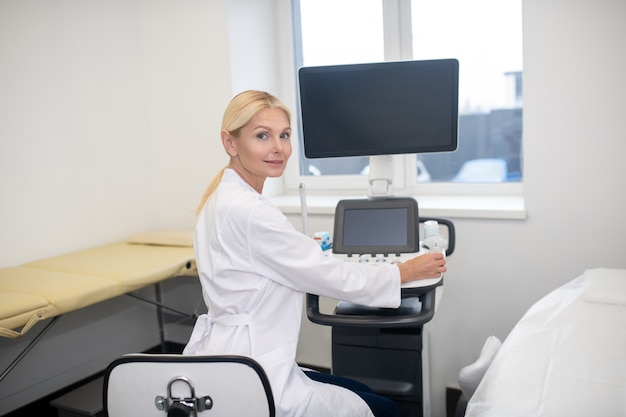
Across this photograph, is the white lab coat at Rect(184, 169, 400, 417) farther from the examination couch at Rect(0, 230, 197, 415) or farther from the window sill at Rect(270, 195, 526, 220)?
the window sill at Rect(270, 195, 526, 220)

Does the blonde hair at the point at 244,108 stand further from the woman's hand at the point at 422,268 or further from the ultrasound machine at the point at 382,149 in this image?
the woman's hand at the point at 422,268

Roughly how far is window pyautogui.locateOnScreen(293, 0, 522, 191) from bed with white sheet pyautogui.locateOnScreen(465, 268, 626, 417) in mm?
1067

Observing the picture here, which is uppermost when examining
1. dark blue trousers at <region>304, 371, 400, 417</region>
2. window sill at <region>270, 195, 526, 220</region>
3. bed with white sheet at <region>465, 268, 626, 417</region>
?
window sill at <region>270, 195, 526, 220</region>

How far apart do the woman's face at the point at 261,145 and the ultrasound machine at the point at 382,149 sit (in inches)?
16.7

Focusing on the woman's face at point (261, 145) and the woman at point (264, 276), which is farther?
the woman's face at point (261, 145)

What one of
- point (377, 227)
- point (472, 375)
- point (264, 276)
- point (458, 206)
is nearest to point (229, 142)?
point (264, 276)

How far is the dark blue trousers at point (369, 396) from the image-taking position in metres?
1.50

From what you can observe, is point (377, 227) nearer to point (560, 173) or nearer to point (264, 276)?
point (264, 276)

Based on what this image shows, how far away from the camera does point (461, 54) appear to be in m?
2.60

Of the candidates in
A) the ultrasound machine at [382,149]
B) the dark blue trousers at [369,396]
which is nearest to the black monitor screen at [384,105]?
the ultrasound machine at [382,149]

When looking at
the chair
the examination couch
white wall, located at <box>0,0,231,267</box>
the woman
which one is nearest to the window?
white wall, located at <box>0,0,231,267</box>

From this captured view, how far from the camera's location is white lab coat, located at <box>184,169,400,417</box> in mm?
1342

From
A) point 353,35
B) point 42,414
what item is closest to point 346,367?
point 42,414

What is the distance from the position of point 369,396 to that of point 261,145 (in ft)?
2.33
